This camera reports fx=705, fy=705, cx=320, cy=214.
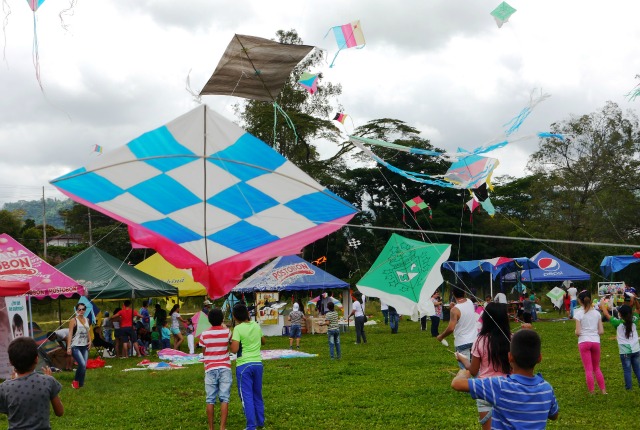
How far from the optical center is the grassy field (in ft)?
Answer: 28.6

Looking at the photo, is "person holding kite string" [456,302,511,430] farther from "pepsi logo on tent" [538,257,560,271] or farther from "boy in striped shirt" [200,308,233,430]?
"pepsi logo on tent" [538,257,560,271]

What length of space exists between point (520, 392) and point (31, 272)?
42.9 ft

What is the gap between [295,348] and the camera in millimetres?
19375

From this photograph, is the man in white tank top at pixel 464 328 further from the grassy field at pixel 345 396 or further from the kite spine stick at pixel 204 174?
the kite spine stick at pixel 204 174

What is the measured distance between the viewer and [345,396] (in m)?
10.6

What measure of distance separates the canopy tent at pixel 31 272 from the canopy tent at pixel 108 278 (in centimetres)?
187

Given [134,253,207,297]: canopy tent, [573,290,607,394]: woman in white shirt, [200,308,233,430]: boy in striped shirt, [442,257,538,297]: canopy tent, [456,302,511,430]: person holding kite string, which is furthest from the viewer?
[442,257,538,297]: canopy tent

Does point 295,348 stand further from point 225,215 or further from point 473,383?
point 473,383

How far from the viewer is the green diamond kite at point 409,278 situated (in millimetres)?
Answer: 13742

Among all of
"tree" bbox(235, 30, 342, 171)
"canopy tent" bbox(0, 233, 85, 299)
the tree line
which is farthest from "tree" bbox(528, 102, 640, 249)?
"canopy tent" bbox(0, 233, 85, 299)

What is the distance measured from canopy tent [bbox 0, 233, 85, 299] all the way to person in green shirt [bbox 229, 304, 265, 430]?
7494mm

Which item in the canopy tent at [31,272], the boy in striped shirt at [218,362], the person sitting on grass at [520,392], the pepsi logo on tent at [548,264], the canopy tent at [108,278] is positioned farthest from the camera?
the pepsi logo on tent at [548,264]

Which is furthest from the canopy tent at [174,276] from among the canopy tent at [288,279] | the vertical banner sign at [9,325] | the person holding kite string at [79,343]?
the person holding kite string at [79,343]

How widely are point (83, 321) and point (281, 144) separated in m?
18.9
